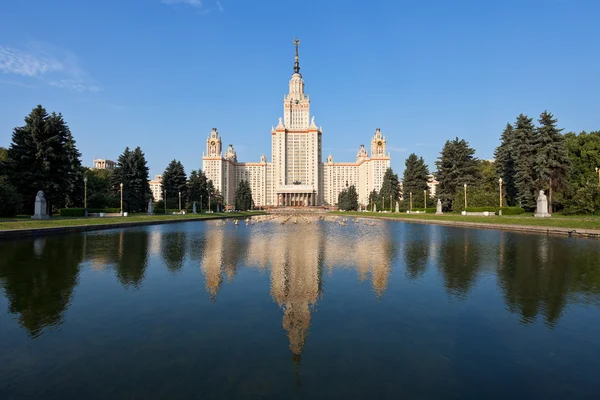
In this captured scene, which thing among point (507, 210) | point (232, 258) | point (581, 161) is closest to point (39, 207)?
point (232, 258)

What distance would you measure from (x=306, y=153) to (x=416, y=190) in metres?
85.6

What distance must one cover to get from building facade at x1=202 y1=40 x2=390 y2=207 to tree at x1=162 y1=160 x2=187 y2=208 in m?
73.8

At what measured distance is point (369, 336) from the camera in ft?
17.3

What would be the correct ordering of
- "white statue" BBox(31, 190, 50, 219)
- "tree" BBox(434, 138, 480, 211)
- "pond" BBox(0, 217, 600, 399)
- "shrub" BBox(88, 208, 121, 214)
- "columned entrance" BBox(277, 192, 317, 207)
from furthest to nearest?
1. "columned entrance" BBox(277, 192, 317, 207)
2. "tree" BBox(434, 138, 480, 211)
3. "shrub" BBox(88, 208, 121, 214)
4. "white statue" BBox(31, 190, 50, 219)
5. "pond" BBox(0, 217, 600, 399)

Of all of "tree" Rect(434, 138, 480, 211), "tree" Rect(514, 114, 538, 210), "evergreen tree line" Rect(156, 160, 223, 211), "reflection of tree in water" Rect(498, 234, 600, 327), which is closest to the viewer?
"reflection of tree in water" Rect(498, 234, 600, 327)

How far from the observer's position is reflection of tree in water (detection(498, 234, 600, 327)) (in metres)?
6.78

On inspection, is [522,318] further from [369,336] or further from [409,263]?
[409,263]

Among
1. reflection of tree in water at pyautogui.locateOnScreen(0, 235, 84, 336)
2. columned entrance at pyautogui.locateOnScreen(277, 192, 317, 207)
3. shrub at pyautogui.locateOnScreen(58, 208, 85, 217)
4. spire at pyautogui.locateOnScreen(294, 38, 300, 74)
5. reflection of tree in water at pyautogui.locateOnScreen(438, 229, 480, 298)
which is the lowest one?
reflection of tree in water at pyautogui.locateOnScreen(438, 229, 480, 298)

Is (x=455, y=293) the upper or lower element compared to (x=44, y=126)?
lower

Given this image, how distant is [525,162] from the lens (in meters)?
44.7

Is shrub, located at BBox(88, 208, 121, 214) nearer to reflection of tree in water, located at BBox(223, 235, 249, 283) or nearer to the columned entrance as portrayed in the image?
reflection of tree in water, located at BBox(223, 235, 249, 283)

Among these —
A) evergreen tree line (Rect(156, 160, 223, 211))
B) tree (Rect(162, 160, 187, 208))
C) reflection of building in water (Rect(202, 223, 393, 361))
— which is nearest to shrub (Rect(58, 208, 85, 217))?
evergreen tree line (Rect(156, 160, 223, 211))

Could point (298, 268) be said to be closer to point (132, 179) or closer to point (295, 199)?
point (132, 179)

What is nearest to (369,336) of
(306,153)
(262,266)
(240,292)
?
(240,292)
